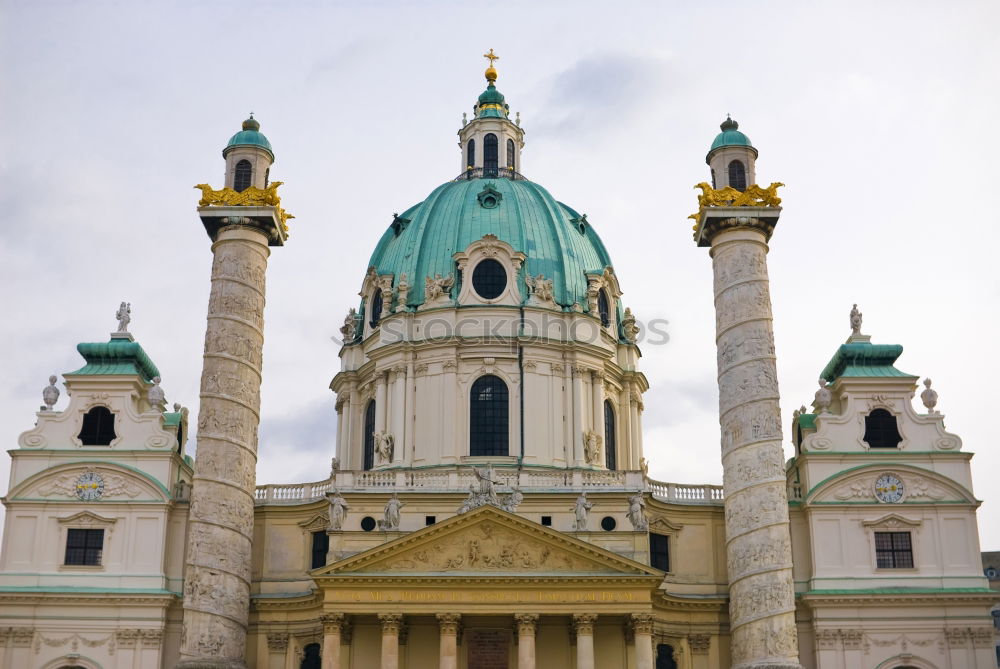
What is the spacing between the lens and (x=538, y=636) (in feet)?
135

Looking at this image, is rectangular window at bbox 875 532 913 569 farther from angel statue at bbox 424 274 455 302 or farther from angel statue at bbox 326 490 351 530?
angel statue at bbox 424 274 455 302

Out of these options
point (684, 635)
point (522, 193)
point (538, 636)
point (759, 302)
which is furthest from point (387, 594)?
point (522, 193)

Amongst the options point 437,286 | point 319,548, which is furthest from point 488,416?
point 319,548

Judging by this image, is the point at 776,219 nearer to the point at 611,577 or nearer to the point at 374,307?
the point at 611,577

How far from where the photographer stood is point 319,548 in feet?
144

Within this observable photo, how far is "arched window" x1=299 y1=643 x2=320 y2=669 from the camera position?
42.3 m

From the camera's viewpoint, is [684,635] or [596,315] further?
[596,315]

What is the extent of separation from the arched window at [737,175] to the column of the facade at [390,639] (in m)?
17.6

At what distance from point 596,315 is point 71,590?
22461mm

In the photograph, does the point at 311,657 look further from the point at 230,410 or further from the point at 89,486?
the point at 89,486

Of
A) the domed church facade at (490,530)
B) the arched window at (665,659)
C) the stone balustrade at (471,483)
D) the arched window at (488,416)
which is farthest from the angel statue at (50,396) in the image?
the arched window at (665,659)

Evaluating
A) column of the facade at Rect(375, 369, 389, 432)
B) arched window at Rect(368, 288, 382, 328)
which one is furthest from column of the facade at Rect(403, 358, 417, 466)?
arched window at Rect(368, 288, 382, 328)

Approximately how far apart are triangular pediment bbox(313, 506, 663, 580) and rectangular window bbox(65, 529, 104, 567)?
8.11 meters

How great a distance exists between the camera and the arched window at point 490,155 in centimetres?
5619
